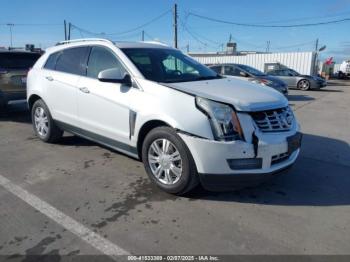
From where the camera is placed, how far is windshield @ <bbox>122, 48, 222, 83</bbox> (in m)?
4.12

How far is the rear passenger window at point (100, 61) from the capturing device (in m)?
4.31

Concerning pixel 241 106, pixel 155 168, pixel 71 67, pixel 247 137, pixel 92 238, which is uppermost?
pixel 71 67

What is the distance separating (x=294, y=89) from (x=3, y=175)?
17956mm

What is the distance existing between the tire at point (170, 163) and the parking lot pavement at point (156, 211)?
0.53ft

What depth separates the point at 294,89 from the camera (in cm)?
1917

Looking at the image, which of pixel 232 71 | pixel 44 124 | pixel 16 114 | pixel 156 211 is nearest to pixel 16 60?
pixel 16 114

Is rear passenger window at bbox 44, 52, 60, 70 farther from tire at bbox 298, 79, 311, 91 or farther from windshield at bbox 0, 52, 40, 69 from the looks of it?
tire at bbox 298, 79, 311, 91

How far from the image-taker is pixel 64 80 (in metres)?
4.96

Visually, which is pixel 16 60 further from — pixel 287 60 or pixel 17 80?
pixel 287 60

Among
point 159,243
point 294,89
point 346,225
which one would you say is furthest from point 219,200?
point 294,89

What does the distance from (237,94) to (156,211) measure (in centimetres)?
158

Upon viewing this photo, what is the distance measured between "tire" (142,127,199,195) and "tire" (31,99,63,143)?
2395 millimetres

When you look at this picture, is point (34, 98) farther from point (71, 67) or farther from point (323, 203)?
point (323, 203)

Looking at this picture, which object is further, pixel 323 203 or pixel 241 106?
pixel 323 203
